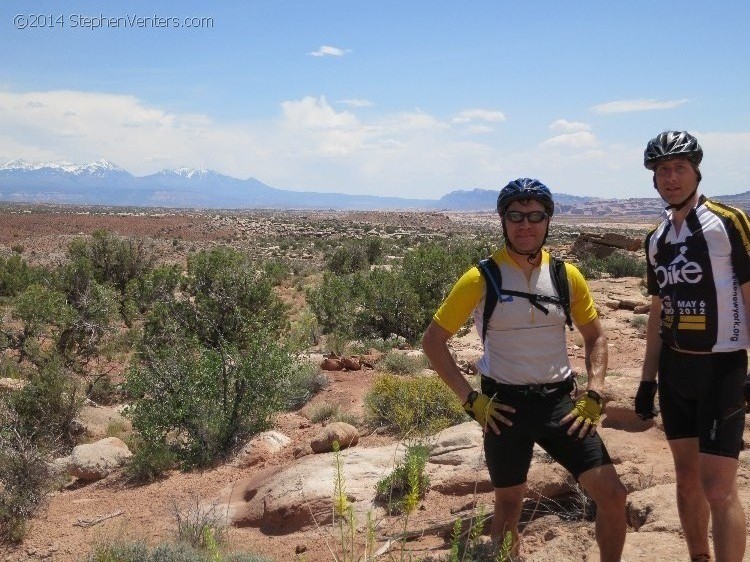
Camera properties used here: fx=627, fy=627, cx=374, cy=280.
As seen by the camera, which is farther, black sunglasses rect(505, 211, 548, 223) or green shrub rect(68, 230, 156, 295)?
green shrub rect(68, 230, 156, 295)

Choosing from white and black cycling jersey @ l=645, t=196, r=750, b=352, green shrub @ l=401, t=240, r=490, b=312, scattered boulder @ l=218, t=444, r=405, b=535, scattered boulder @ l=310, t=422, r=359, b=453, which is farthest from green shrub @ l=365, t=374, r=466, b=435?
green shrub @ l=401, t=240, r=490, b=312

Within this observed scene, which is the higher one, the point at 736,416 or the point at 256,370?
the point at 736,416

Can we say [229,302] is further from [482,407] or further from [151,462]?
[482,407]

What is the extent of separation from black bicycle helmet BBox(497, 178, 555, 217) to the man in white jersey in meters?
0.61

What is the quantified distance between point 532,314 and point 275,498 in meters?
3.03

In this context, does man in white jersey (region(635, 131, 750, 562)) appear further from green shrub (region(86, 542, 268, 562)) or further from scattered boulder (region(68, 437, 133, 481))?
scattered boulder (region(68, 437, 133, 481))

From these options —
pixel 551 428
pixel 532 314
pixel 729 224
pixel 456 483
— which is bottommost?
pixel 456 483

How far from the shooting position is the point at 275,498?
196 inches

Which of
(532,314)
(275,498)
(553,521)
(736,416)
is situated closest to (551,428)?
(532,314)

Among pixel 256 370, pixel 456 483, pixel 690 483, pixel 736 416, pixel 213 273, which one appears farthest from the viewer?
pixel 213 273

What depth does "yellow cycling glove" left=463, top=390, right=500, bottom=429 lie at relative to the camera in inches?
112

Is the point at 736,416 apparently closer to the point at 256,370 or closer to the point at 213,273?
the point at 256,370

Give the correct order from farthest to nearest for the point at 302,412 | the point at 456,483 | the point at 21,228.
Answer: the point at 21,228, the point at 302,412, the point at 456,483

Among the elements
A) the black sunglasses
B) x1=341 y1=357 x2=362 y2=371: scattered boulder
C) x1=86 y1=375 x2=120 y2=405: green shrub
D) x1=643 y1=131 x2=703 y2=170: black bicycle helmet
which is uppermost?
x1=643 y1=131 x2=703 y2=170: black bicycle helmet
